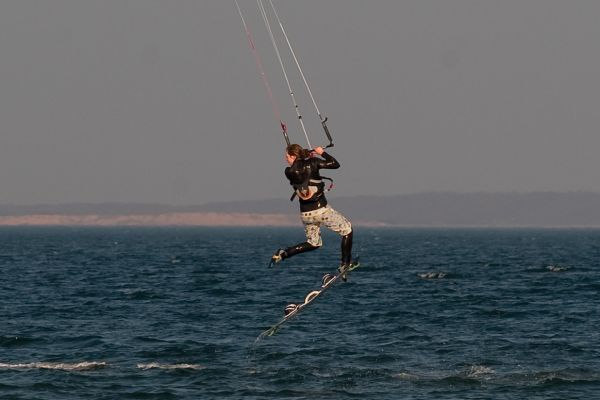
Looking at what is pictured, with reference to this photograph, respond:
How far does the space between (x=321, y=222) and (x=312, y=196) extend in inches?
29.4

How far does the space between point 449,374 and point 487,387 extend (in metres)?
2.12

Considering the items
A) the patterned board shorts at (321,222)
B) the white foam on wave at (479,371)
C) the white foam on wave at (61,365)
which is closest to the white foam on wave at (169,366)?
the white foam on wave at (61,365)

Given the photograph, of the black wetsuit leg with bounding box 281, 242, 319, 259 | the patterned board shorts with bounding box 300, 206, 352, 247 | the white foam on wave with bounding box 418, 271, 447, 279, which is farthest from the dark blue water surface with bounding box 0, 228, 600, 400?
the patterned board shorts with bounding box 300, 206, 352, 247

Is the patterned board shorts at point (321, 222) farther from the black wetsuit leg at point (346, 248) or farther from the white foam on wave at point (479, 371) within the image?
the white foam on wave at point (479, 371)

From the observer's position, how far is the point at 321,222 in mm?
25312

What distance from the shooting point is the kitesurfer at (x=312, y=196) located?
24.0 metres

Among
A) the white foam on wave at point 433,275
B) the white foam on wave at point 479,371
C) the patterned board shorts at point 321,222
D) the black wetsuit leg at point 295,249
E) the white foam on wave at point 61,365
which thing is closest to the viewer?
the patterned board shorts at point 321,222

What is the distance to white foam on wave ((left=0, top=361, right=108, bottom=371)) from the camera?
36375 millimetres

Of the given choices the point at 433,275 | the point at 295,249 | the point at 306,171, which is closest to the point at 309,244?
the point at 295,249

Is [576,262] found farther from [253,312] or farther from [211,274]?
[253,312]

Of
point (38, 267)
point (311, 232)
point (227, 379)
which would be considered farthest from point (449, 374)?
point (38, 267)

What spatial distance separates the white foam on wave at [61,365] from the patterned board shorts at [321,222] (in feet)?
44.2

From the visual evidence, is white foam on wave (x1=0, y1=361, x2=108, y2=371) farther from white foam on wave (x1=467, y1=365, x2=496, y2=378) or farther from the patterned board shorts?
the patterned board shorts

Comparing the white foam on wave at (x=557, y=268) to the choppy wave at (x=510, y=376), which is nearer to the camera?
the choppy wave at (x=510, y=376)
